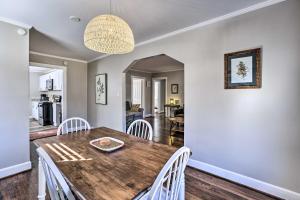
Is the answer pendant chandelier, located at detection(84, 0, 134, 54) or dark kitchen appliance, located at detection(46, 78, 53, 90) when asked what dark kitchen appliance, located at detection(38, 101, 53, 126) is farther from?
pendant chandelier, located at detection(84, 0, 134, 54)

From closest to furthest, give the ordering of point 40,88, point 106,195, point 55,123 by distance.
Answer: point 106,195, point 55,123, point 40,88

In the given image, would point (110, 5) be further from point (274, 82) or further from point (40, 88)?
point (40, 88)

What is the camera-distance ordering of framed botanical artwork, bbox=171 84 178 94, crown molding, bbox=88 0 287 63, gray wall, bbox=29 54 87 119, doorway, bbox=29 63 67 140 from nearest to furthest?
crown molding, bbox=88 0 287 63
gray wall, bbox=29 54 87 119
doorway, bbox=29 63 67 140
framed botanical artwork, bbox=171 84 178 94

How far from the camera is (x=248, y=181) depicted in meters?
2.07

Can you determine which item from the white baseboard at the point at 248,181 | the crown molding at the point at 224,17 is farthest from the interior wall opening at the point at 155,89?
the white baseboard at the point at 248,181

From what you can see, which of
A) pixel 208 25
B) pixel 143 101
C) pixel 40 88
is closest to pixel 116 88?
Result: pixel 208 25

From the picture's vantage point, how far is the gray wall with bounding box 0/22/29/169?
238cm

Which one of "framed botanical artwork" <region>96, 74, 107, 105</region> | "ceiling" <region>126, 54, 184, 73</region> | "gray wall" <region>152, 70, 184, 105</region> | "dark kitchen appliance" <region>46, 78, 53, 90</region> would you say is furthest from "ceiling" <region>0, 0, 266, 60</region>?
"gray wall" <region>152, 70, 184, 105</region>

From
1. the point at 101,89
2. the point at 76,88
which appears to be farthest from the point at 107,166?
the point at 76,88

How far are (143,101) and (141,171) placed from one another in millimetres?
7172

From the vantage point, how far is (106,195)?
2.67ft

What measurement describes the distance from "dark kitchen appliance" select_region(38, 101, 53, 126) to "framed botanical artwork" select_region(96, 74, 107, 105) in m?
2.53

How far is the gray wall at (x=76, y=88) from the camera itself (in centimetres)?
473

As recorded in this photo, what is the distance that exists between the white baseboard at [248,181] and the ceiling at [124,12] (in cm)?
227
